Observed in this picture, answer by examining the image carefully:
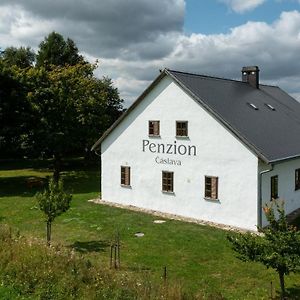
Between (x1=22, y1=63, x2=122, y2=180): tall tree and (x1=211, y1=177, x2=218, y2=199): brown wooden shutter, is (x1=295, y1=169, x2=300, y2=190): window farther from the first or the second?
(x1=22, y1=63, x2=122, y2=180): tall tree

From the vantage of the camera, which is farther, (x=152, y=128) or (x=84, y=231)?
(x=152, y=128)

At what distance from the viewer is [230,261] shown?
1678 cm

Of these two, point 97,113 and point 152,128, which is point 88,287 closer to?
point 152,128

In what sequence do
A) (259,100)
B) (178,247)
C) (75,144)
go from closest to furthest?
(178,247) → (259,100) → (75,144)

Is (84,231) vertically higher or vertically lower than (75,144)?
lower

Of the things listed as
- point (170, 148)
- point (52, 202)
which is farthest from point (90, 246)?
point (170, 148)

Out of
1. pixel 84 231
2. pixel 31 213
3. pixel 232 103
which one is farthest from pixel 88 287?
pixel 232 103

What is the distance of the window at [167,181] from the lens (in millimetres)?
24609

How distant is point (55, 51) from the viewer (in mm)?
53531

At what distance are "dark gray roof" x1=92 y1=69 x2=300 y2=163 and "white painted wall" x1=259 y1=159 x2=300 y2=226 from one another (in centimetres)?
75

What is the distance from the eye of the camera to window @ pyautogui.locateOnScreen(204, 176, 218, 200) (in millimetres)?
22500

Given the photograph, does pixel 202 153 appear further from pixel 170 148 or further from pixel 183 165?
pixel 170 148

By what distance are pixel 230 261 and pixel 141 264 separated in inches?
137

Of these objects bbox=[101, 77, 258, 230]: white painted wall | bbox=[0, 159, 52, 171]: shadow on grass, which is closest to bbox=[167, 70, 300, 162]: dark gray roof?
bbox=[101, 77, 258, 230]: white painted wall
